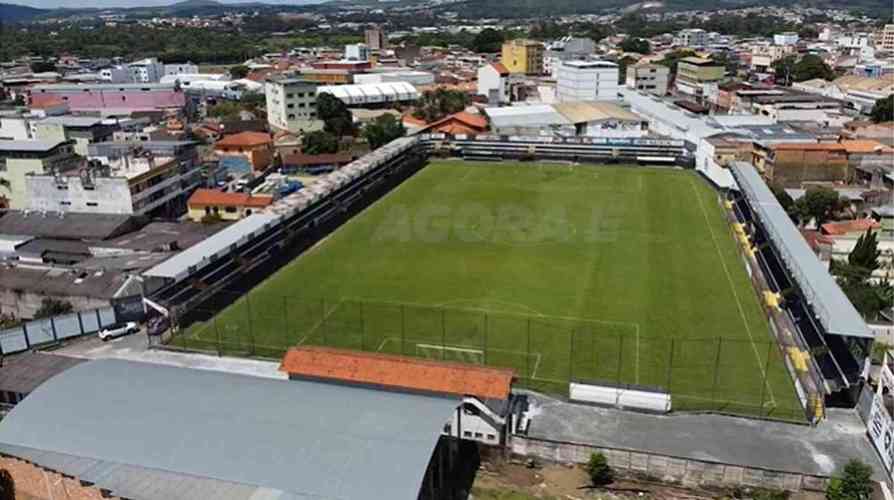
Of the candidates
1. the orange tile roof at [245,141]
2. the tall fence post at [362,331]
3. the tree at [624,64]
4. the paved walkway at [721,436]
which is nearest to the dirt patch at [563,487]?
the paved walkway at [721,436]

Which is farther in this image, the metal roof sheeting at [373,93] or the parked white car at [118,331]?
the metal roof sheeting at [373,93]

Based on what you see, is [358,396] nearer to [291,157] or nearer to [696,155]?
[291,157]

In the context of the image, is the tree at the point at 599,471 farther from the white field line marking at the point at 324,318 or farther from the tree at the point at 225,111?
the tree at the point at 225,111

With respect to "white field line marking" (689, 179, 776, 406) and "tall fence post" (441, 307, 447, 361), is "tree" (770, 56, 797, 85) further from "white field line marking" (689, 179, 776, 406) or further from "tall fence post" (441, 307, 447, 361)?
"tall fence post" (441, 307, 447, 361)

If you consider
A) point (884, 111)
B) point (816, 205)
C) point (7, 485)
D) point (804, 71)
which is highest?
point (804, 71)

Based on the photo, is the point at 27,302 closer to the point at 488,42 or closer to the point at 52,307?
the point at 52,307

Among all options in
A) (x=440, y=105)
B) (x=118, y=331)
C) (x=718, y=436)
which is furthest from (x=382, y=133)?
(x=718, y=436)

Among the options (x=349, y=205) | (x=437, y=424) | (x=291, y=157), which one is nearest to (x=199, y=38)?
(x=291, y=157)
